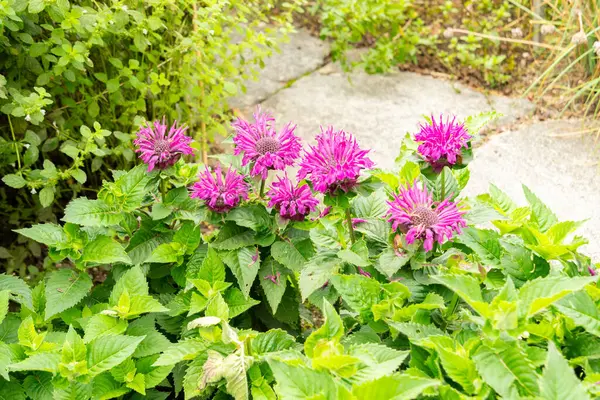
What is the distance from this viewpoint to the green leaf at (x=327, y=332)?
4.35ft

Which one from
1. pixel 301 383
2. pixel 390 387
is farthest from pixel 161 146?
pixel 390 387

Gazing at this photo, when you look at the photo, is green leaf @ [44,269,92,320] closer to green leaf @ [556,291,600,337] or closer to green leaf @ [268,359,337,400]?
green leaf @ [268,359,337,400]

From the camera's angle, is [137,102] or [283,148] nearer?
[283,148]

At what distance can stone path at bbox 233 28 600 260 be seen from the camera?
9.43 feet

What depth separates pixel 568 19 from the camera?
3268 mm

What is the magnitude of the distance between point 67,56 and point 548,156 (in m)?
2.15

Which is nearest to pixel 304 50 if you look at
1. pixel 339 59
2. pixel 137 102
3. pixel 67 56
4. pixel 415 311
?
pixel 339 59

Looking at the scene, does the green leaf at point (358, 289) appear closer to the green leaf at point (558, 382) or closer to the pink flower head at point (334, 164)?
the pink flower head at point (334, 164)

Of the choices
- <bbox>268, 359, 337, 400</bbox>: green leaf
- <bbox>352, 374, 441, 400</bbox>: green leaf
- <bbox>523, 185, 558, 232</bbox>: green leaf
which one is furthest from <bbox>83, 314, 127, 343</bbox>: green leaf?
<bbox>523, 185, 558, 232</bbox>: green leaf

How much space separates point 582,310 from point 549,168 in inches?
70.6

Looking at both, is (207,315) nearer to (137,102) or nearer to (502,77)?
(137,102)

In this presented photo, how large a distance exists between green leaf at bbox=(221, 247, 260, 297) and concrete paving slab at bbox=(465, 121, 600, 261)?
1.51m

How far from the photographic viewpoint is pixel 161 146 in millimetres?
1686

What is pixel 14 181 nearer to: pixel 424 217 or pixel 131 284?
pixel 131 284
